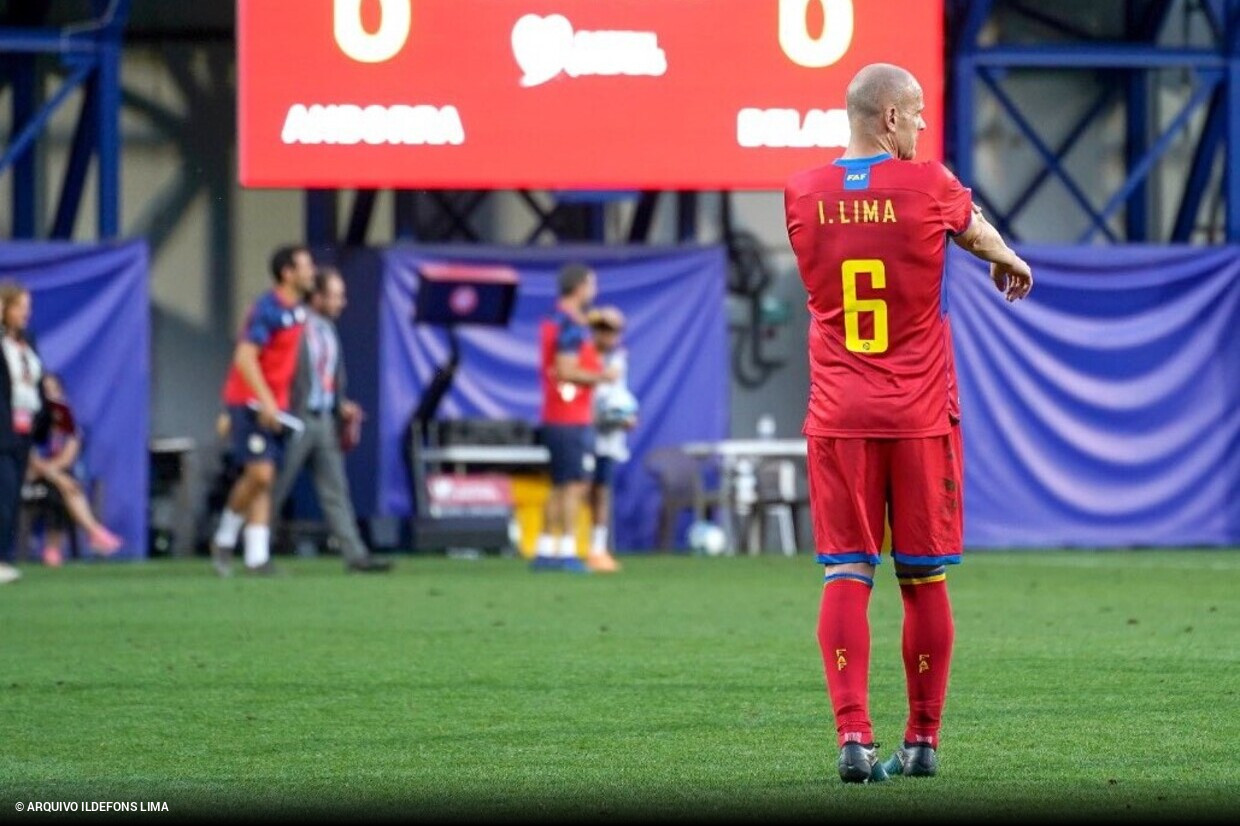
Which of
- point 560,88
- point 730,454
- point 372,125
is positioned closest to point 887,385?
point 372,125

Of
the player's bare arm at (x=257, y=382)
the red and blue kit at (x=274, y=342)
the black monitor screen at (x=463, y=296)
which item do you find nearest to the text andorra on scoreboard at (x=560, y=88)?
the black monitor screen at (x=463, y=296)

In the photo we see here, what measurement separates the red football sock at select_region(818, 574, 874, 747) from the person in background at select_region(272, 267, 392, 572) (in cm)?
981

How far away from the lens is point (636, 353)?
21.2m

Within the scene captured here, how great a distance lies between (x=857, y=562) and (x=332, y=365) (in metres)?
9.98

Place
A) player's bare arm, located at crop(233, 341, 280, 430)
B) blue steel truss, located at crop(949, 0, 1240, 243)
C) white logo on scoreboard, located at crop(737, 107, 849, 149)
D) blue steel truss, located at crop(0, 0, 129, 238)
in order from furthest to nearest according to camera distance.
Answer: blue steel truss, located at crop(949, 0, 1240, 243)
blue steel truss, located at crop(0, 0, 129, 238)
white logo on scoreboard, located at crop(737, 107, 849, 149)
player's bare arm, located at crop(233, 341, 280, 430)

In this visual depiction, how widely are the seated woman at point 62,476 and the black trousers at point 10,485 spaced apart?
311cm

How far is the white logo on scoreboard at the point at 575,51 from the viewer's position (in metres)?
19.1

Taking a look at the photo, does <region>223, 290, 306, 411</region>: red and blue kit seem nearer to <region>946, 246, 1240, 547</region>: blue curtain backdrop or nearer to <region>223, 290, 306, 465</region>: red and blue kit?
<region>223, 290, 306, 465</region>: red and blue kit

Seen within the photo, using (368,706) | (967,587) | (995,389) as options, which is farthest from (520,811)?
(995,389)

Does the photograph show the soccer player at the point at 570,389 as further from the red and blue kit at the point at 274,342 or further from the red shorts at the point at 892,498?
the red shorts at the point at 892,498

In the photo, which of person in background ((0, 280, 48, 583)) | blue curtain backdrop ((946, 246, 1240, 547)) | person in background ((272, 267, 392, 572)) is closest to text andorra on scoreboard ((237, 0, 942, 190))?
blue curtain backdrop ((946, 246, 1240, 547))

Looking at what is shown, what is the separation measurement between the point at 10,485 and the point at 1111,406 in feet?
31.7

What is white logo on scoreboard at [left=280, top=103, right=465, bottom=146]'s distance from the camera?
1856 centimetres

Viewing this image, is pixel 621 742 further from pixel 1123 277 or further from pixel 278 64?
pixel 1123 277
